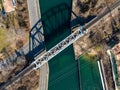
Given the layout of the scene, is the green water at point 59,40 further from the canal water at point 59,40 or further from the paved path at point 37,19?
the paved path at point 37,19

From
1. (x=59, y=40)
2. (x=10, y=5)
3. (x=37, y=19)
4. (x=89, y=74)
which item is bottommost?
(x=89, y=74)

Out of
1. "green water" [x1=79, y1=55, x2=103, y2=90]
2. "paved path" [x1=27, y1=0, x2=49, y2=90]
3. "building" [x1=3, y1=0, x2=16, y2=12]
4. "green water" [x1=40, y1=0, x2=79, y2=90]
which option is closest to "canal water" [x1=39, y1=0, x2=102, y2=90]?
"green water" [x1=40, y1=0, x2=79, y2=90]

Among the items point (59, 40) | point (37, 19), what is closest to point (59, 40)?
point (59, 40)

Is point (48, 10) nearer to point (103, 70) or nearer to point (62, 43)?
point (62, 43)

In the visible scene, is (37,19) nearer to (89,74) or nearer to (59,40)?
(59,40)

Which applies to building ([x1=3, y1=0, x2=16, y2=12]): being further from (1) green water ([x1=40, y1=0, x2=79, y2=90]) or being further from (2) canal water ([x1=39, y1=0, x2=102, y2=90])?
(1) green water ([x1=40, y1=0, x2=79, y2=90])

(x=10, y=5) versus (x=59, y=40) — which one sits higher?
(x=10, y=5)
